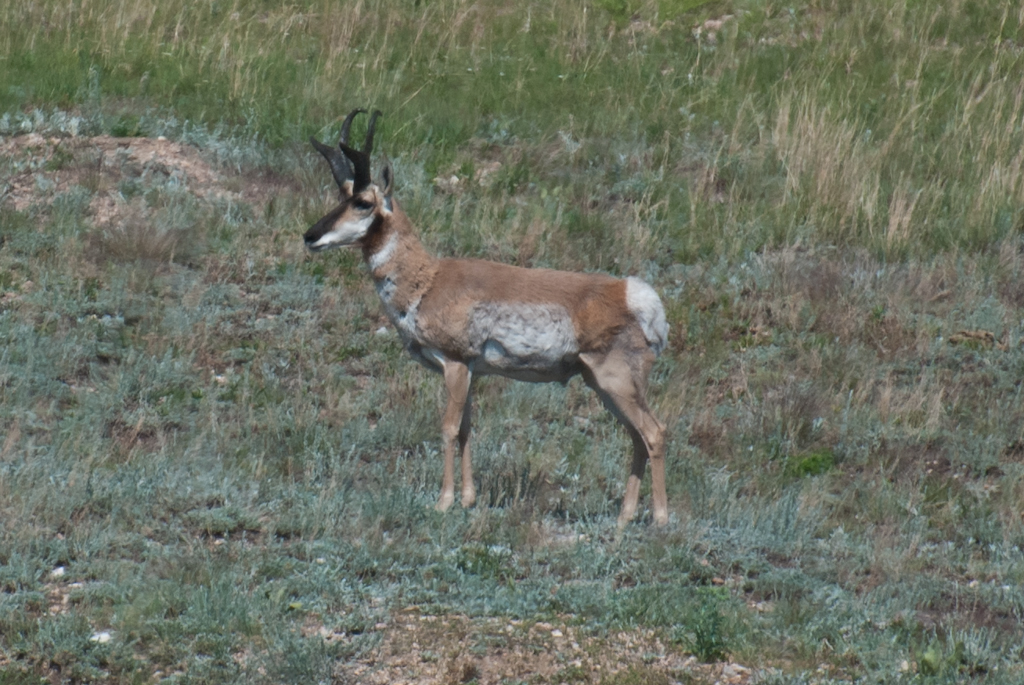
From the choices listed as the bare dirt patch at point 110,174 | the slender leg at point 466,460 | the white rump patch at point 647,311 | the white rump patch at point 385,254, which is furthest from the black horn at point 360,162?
the bare dirt patch at point 110,174

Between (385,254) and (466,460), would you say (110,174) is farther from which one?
(466,460)

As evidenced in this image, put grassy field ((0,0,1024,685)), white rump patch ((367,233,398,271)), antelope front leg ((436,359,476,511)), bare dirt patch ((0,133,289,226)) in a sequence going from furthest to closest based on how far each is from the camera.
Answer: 1. bare dirt patch ((0,133,289,226))
2. white rump patch ((367,233,398,271))
3. antelope front leg ((436,359,476,511))
4. grassy field ((0,0,1024,685))

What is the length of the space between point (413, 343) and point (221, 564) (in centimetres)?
188

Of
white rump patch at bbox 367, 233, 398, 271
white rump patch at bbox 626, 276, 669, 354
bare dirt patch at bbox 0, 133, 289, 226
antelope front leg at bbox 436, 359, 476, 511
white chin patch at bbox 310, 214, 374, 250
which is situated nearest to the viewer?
white rump patch at bbox 626, 276, 669, 354

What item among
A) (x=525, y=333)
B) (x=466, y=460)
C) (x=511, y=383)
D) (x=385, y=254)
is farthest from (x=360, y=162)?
(x=511, y=383)

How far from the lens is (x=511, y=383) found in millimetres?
9922

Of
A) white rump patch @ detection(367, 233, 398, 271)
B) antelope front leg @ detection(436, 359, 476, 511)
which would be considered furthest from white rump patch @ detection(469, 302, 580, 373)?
white rump patch @ detection(367, 233, 398, 271)

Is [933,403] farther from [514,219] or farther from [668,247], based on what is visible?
[514,219]

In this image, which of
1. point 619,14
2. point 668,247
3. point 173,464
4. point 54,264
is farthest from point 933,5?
point 173,464

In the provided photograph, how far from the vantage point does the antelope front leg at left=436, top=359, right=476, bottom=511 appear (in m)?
7.68

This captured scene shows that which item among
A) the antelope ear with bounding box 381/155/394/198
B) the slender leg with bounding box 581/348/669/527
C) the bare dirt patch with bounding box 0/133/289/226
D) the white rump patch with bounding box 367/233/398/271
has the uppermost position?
the antelope ear with bounding box 381/155/394/198

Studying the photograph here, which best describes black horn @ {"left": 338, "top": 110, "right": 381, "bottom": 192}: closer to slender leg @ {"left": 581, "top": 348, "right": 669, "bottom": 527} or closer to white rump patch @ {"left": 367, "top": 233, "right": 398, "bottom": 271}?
white rump patch @ {"left": 367, "top": 233, "right": 398, "bottom": 271}

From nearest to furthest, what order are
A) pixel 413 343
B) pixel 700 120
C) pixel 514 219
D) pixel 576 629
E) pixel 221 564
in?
1. pixel 576 629
2. pixel 221 564
3. pixel 413 343
4. pixel 514 219
5. pixel 700 120

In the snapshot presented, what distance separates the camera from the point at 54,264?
1075 cm
